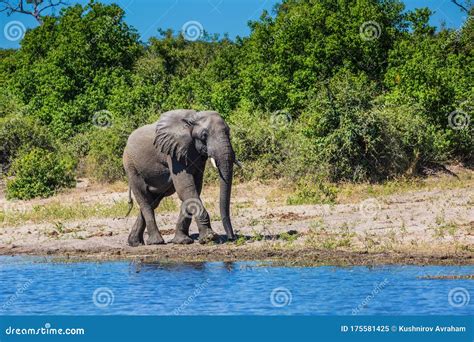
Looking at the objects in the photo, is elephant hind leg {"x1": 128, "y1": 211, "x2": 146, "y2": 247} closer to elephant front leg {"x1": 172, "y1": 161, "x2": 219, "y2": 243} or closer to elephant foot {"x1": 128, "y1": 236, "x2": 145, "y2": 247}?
elephant foot {"x1": 128, "y1": 236, "x2": 145, "y2": 247}

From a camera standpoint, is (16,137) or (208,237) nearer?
(208,237)

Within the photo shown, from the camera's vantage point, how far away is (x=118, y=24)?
3716 cm

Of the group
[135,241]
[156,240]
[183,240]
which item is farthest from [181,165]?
[135,241]

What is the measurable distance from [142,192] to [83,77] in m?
18.0

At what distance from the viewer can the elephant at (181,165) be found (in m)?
16.6

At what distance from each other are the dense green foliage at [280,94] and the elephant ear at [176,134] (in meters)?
5.17

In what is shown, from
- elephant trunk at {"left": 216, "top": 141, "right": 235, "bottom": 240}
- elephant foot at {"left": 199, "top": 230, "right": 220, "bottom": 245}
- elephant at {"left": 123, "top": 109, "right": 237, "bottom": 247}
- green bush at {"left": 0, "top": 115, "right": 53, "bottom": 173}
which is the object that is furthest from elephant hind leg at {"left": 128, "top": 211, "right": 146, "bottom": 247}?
green bush at {"left": 0, "top": 115, "right": 53, "bottom": 173}

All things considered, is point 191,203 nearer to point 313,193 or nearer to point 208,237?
point 208,237

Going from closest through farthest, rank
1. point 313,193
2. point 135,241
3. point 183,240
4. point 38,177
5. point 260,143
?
point 183,240 → point 135,241 → point 313,193 → point 38,177 → point 260,143

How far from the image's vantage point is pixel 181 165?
17031 millimetres

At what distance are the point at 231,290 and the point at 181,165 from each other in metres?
3.68

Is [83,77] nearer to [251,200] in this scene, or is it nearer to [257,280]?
[251,200]

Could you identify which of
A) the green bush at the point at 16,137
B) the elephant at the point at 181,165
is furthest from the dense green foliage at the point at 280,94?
the elephant at the point at 181,165

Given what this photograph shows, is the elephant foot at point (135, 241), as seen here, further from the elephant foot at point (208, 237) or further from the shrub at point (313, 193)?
the shrub at point (313, 193)
